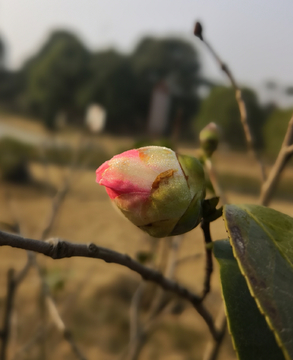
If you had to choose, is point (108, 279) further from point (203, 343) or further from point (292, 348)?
point (292, 348)

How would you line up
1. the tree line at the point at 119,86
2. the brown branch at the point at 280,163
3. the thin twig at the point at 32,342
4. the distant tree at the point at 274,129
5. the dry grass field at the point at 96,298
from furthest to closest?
the tree line at the point at 119,86
the distant tree at the point at 274,129
the dry grass field at the point at 96,298
the thin twig at the point at 32,342
the brown branch at the point at 280,163

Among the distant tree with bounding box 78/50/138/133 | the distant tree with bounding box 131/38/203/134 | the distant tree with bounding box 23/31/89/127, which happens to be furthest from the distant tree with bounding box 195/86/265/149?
the distant tree with bounding box 23/31/89/127

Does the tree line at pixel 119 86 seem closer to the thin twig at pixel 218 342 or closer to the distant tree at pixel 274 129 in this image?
the distant tree at pixel 274 129

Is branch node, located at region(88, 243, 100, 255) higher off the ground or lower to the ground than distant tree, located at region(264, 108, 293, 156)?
higher

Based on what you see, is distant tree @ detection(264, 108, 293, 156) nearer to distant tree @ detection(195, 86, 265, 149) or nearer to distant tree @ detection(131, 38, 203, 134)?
distant tree @ detection(195, 86, 265, 149)

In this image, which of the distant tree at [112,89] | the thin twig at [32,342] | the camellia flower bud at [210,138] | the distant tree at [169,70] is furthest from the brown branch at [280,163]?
the distant tree at [112,89]

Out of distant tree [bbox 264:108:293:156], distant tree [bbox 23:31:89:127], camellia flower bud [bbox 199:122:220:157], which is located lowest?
distant tree [bbox 23:31:89:127]

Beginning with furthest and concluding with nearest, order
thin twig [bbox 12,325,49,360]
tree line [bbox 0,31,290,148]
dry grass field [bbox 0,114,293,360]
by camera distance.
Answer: tree line [bbox 0,31,290,148]
dry grass field [bbox 0,114,293,360]
thin twig [bbox 12,325,49,360]
